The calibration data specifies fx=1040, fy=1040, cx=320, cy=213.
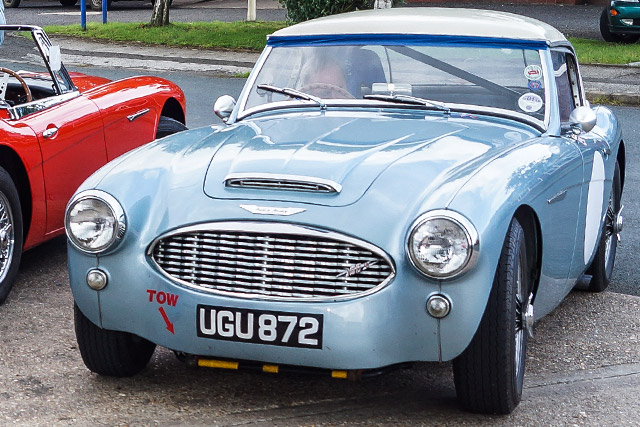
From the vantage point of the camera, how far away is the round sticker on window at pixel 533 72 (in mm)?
4992

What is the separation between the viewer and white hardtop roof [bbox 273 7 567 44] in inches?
202

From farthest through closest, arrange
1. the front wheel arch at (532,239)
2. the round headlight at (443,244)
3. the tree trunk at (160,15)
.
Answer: the tree trunk at (160,15) < the front wheel arch at (532,239) < the round headlight at (443,244)

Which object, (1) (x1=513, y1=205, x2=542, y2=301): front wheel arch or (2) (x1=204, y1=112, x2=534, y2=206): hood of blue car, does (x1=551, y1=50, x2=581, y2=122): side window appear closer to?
(2) (x1=204, y1=112, x2=534, y2=206): hood of blue car

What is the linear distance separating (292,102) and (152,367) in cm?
147

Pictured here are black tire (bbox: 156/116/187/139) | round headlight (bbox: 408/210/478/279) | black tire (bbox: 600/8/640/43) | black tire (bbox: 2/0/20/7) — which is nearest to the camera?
round headlight (bbox: 408/210/478/279)

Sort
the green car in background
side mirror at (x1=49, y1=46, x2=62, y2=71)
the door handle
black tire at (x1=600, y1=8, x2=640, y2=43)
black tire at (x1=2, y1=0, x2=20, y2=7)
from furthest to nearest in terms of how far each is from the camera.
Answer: black tire at (x1=2, y1=0, x2=20, y2=7)
black tire at (x1=600, y1=8, x2=640, y2=43)
the green car in background
side mirror at (x1=49, y1=46, x2=62, y2=71)
the door handle

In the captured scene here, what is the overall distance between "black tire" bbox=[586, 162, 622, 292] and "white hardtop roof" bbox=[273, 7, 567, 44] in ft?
3.18

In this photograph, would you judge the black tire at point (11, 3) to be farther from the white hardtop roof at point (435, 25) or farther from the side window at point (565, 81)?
the side window at point (565, 81)

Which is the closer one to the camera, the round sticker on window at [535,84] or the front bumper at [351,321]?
the front bumper at [351,321]

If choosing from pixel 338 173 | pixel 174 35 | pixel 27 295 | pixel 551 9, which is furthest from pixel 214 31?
pixel 338 173

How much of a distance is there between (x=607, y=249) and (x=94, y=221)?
10.6ft

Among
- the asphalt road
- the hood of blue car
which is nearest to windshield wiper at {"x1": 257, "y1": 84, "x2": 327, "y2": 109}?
the hood of blue car

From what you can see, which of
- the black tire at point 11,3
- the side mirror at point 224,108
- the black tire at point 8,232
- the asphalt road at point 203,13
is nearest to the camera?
the black tire at point 8,232

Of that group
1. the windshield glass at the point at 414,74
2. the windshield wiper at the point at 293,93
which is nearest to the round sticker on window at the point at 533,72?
the windshield glass at the point at 414,74
